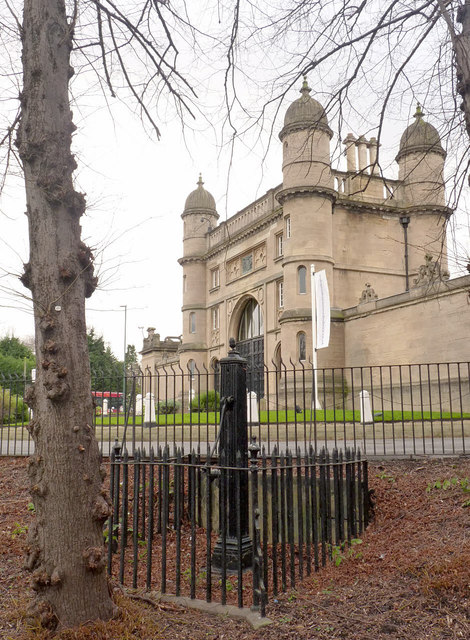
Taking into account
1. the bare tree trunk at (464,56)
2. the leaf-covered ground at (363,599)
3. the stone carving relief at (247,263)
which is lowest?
the leaf-covered ground at (363,599)

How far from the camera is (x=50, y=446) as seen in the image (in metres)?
3.81

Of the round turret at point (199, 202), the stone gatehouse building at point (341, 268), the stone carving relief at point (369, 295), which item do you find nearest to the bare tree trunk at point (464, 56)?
the stone gatehouse building at point (341, 268)

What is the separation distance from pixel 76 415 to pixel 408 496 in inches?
183

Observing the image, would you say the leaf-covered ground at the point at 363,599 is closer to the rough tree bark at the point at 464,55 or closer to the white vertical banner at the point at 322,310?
the rough tree bark at the point at 464,55

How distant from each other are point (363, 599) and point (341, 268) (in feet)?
84.4

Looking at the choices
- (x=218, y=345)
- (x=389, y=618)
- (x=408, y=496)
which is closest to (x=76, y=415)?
(x=389, y=618)

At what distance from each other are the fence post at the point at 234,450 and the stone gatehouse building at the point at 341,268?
16246mm

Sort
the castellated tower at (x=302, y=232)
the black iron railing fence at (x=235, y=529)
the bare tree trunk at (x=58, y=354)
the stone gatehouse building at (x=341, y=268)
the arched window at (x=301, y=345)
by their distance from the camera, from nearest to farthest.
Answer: the bare tree trunk at (x=58, y=354) < the black iron railing fence at (x=235, y=529) < the stone gatehouse building at (x=341, y=268) < the arched window at (x=301, y=345) < the castellated tower at (x=302, y=232)

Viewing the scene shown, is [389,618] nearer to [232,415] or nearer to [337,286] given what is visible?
[232,415]

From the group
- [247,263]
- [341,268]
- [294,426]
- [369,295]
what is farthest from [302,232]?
[294,426]

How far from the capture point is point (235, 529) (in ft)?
17.6

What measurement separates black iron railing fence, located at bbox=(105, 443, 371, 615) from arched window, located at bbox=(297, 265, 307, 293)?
21.6 m

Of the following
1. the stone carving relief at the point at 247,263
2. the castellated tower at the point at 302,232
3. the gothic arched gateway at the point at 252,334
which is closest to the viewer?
the castellated tower at the point at 302,232

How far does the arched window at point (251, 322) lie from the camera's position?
34750mm
